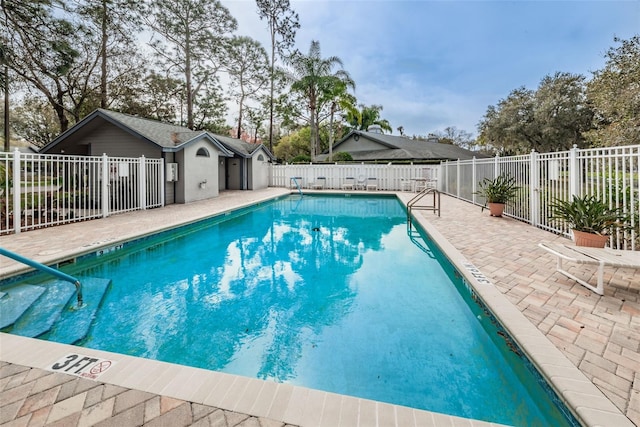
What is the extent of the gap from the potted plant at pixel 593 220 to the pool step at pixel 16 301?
7.51m

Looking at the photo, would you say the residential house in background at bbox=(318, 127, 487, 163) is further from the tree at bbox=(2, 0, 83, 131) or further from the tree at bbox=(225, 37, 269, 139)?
the tree at bbox=(2, 0, 83, 131)

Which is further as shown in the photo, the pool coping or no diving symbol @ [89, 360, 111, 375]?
no diving symbol @ [89, 360, 111, 375]

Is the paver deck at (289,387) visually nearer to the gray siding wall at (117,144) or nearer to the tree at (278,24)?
the gray siding wall at (117,144)

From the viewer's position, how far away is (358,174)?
20.1 metres

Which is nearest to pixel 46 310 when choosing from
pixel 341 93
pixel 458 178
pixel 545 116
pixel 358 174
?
pixel 458 178

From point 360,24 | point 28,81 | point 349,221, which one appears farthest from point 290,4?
point 349,221

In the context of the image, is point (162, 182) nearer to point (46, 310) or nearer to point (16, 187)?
point (16, 187)

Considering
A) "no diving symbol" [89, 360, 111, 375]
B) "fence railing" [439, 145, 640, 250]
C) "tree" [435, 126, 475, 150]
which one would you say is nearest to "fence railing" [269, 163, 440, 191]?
"fence railing" [439, 145, 640, 250]

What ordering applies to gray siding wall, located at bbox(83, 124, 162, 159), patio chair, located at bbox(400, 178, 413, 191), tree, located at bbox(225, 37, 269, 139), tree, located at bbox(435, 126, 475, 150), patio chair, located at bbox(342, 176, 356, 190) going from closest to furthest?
gray siding wall, located at bbox(83, 124, 162, 159), patio chair, located at bbox(400, 178, 413, 191), patio chair, located at bbox(342, 176, 356, 190), tree, located at bbox(225, 37, 269, 139), tree, located at bbox(435, 126, 475, 150)

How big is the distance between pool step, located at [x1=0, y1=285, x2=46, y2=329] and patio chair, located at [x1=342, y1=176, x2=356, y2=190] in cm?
1674

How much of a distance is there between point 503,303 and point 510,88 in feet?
96.5

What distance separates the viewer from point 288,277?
5.40 metres

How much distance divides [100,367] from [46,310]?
2092 mm

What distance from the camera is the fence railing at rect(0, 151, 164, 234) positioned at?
8133mm
